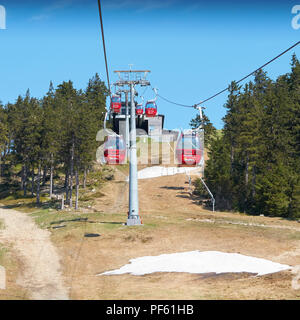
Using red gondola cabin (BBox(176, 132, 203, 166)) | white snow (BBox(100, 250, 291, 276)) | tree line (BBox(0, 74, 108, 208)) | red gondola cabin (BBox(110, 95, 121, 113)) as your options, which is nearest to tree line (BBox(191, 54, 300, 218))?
red gondola cabin (BBox(176, 132, 203, 166))

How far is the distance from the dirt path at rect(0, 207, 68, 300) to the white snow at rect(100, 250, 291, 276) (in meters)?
2.88

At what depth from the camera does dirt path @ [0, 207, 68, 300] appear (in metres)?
14.8

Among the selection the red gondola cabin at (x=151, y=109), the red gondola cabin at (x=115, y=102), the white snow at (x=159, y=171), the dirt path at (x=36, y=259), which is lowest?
the dirt path at (x=36, y=259)

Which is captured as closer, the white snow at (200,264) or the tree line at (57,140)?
the white snow at (200,264)

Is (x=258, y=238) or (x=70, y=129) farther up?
(x=70, y=129)

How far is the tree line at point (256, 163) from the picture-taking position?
42969mm

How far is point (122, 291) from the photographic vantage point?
14234mm

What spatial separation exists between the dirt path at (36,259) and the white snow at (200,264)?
288 cm

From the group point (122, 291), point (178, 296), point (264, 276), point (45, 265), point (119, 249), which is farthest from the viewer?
point (119, 249)

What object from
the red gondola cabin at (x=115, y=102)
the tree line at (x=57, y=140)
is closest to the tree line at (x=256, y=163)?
the tree line at (x=57, y=140)

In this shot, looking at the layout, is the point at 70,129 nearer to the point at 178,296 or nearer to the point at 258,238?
the point at 258,238

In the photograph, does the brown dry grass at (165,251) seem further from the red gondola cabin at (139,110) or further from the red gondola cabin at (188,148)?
the red gondola cabin at (139,110)
